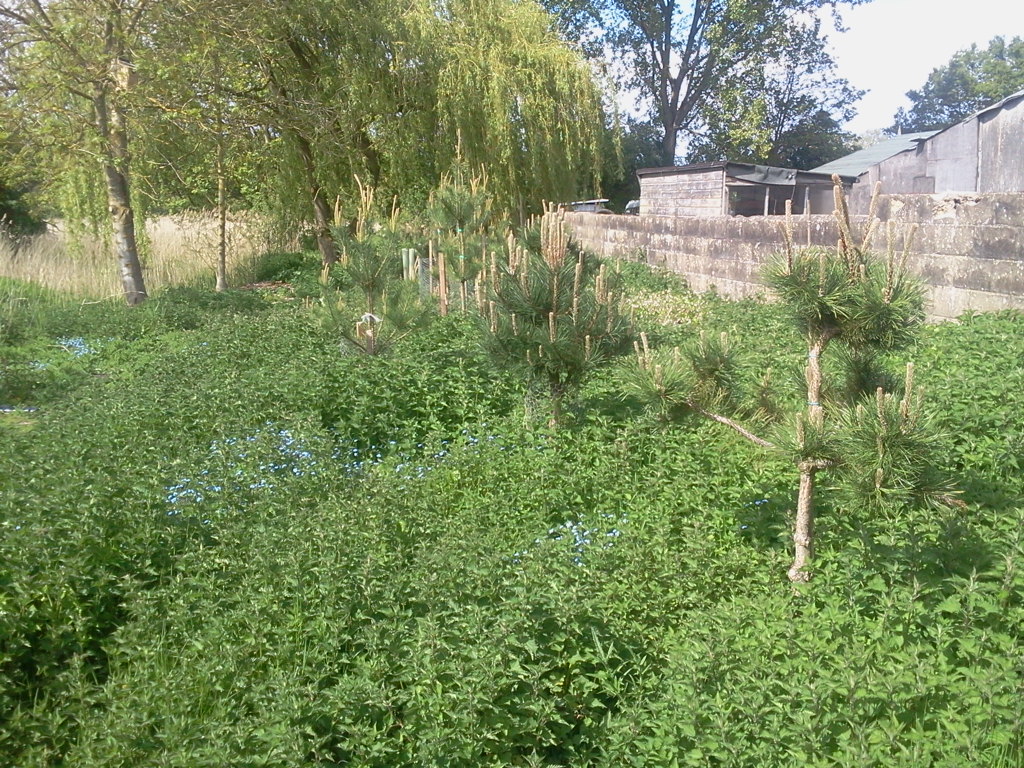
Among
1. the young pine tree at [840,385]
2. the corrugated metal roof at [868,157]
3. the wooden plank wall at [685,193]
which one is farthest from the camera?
the corrugated metal roof at [868,157]

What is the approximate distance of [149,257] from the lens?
15758 mm

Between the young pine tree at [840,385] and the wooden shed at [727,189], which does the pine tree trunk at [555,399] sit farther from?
the wooden shed at [727,189]

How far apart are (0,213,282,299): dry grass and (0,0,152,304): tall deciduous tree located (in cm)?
190

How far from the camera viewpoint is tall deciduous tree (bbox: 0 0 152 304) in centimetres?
1130


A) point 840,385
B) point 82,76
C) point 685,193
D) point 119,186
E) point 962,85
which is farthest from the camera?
point 962,85

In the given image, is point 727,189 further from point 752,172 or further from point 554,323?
point 554,323

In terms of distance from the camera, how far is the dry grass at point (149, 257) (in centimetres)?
1373

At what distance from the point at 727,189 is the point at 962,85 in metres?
41.6

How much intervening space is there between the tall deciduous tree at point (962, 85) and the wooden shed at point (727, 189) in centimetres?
3416

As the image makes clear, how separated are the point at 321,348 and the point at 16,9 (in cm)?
721

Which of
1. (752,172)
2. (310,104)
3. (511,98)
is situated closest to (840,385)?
(310,104)

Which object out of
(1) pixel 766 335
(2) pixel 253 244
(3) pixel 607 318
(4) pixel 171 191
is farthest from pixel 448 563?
(2) pixel 253 244

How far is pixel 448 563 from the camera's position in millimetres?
3662

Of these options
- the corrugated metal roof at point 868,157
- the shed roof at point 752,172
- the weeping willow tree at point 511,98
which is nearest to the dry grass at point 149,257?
the weeping willow tree at point 511,98
